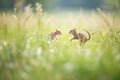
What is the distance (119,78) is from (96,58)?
25 cm

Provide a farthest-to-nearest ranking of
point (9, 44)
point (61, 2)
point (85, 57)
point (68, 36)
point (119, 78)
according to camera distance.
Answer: point (61, 2) → point (68, 36) → point (9, 44) → point (85, 57) → point (119, 78)

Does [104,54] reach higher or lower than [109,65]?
higher

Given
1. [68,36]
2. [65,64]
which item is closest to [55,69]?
[65,64]

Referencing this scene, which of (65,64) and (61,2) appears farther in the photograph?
(61,2)

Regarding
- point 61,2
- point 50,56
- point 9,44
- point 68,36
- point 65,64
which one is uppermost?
point 61,2

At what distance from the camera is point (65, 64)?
6.55 feet

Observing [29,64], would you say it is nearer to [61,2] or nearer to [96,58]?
[96,58]

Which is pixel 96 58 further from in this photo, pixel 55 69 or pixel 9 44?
pixel 9 44

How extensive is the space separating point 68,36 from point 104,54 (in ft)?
3.10

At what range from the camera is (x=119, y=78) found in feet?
6.34

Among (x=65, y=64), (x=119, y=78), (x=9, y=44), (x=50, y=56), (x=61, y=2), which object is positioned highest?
(x=61, y=2)

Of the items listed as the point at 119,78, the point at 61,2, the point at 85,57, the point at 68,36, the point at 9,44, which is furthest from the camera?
the point at 61,2

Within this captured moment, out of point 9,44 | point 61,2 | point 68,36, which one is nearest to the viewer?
point 9,44

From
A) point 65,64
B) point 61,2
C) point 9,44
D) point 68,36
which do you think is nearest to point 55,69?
point 65,64
